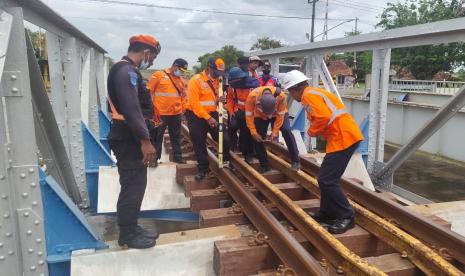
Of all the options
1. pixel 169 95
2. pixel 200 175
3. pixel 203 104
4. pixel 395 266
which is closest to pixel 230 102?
pixel 169 95

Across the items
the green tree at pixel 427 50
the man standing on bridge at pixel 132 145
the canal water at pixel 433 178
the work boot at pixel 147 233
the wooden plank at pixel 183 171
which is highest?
the green tree at pixel 427 50

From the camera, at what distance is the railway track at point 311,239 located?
3002 millimetres

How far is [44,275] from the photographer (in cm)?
321

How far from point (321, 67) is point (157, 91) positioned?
3008 millimetres

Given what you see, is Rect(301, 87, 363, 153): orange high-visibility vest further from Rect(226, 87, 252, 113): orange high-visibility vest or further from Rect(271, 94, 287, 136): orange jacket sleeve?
Rect(226, 87, 252, 113): orange high-visibility vest

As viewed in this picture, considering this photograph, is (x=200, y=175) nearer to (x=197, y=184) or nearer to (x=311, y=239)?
(x=197, y=184)

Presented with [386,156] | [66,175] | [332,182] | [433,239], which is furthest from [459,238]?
[386,156]

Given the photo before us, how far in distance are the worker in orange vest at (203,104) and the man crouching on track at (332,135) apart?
1.68 m

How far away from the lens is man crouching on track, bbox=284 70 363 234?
369cm

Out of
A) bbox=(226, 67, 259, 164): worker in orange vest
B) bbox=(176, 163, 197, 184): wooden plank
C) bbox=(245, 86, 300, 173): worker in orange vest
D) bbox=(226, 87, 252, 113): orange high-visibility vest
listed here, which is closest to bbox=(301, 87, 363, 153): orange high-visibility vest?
bbox=(245, 86, 300, 173): worker in orange vest

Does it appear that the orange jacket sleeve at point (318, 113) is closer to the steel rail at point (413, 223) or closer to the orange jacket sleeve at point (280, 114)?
the steel rail at point (413, 223)

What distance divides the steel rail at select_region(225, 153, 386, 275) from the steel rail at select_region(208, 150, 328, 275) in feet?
0.81

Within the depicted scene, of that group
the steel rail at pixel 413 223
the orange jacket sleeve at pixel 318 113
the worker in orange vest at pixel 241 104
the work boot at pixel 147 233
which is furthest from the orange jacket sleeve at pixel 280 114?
the work boot at pixel 147 233

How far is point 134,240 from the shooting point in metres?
3.39
